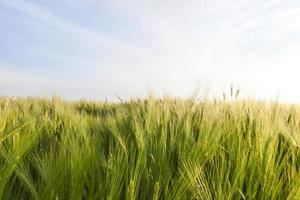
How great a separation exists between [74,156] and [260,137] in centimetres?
60

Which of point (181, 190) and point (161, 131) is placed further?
point (161, 131)

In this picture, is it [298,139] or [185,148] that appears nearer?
[185,148]

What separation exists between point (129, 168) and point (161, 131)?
0.26m

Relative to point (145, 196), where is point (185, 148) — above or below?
above

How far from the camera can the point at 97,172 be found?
42.3 inches

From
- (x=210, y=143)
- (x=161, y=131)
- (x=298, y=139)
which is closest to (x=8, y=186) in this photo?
(x=161, y=131)

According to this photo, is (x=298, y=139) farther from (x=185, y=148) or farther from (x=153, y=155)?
(x=153, y=155)

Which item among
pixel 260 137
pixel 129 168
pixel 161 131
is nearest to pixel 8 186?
pixel 129 168

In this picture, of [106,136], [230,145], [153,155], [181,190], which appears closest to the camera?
[181,190]

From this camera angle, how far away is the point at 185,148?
1.16 metres

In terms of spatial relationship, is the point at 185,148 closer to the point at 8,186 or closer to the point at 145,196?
the point at 145,196

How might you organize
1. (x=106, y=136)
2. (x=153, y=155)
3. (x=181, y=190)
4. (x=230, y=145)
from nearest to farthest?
(x=181, y=190), (x=153, y=155), (x=230, y=145), (x=106, y=136)

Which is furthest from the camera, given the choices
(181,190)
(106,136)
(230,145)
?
(106,136)

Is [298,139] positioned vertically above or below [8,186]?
above
